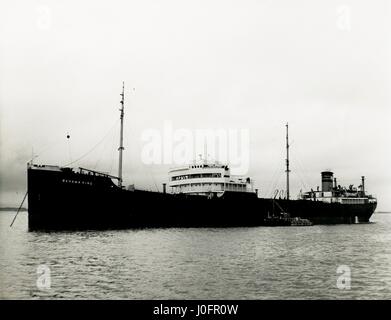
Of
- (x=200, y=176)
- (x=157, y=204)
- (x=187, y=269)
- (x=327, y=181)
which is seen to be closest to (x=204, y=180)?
(x=200, y=176)

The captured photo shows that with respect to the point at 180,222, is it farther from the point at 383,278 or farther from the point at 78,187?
the point at 383,278

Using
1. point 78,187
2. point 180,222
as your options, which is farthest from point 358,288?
point 180,222

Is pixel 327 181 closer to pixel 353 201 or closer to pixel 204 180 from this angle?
pixel 353 201

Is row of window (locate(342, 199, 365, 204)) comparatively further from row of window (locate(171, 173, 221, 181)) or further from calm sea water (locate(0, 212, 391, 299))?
calm sea water (locate(0, 212, 391, 299))

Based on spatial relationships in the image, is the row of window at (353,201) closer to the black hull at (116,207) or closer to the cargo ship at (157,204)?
the cargo ship at (157,204)

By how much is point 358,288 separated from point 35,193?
71.0ft

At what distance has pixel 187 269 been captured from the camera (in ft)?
49.5

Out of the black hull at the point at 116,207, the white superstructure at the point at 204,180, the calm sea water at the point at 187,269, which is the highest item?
the white superstructure at the point at 204,180

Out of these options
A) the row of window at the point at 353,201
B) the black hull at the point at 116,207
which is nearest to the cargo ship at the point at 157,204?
the black hull at the point at 116,207

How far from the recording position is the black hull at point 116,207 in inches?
1105

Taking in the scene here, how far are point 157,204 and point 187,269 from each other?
63.7ft

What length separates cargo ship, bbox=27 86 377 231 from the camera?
28188mm

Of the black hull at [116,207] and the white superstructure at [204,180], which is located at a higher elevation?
the white superstructure at [204,180]

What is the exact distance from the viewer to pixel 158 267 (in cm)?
1538
